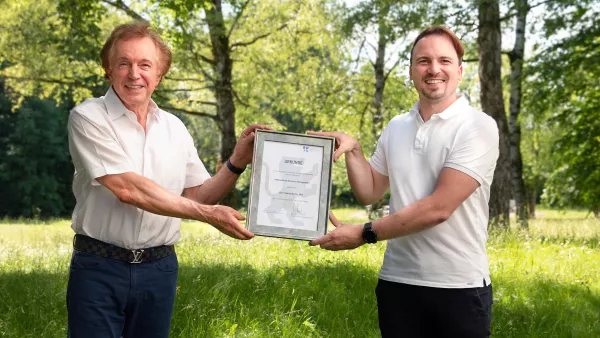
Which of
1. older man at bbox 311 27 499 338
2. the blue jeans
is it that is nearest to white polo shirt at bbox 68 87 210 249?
the blue jeans

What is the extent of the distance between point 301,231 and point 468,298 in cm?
102

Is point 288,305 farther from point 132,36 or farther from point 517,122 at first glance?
point 517,122

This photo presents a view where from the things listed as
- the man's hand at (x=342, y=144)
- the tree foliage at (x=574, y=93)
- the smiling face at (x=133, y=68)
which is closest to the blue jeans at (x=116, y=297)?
the smiling face at (x=133, y=68)

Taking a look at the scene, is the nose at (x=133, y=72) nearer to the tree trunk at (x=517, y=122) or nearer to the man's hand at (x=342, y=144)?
the man's hand at (x=342, y=144)

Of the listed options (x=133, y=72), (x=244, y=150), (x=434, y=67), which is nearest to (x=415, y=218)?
(x=434, y=67)

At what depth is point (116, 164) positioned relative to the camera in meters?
3.34

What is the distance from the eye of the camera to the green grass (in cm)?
580

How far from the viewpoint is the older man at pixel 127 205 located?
3.30 m

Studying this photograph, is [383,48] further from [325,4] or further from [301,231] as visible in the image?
[301,231]

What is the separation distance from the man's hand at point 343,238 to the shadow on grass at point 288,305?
6.57 ft

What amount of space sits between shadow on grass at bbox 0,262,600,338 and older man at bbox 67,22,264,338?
2.04 metres

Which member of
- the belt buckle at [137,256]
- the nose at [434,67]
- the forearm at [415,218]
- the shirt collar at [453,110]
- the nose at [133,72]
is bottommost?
the belt buckle at [137,256]

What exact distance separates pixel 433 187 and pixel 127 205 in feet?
5.31

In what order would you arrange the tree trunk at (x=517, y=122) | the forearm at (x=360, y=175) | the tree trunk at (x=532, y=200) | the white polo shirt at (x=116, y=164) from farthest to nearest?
the tree trunk at (x=532, y=200) → the tree trunk at (x=517, y=122) → the forearm at (x=360, y=175) → the white polo shirt at (x=116, y=164)
